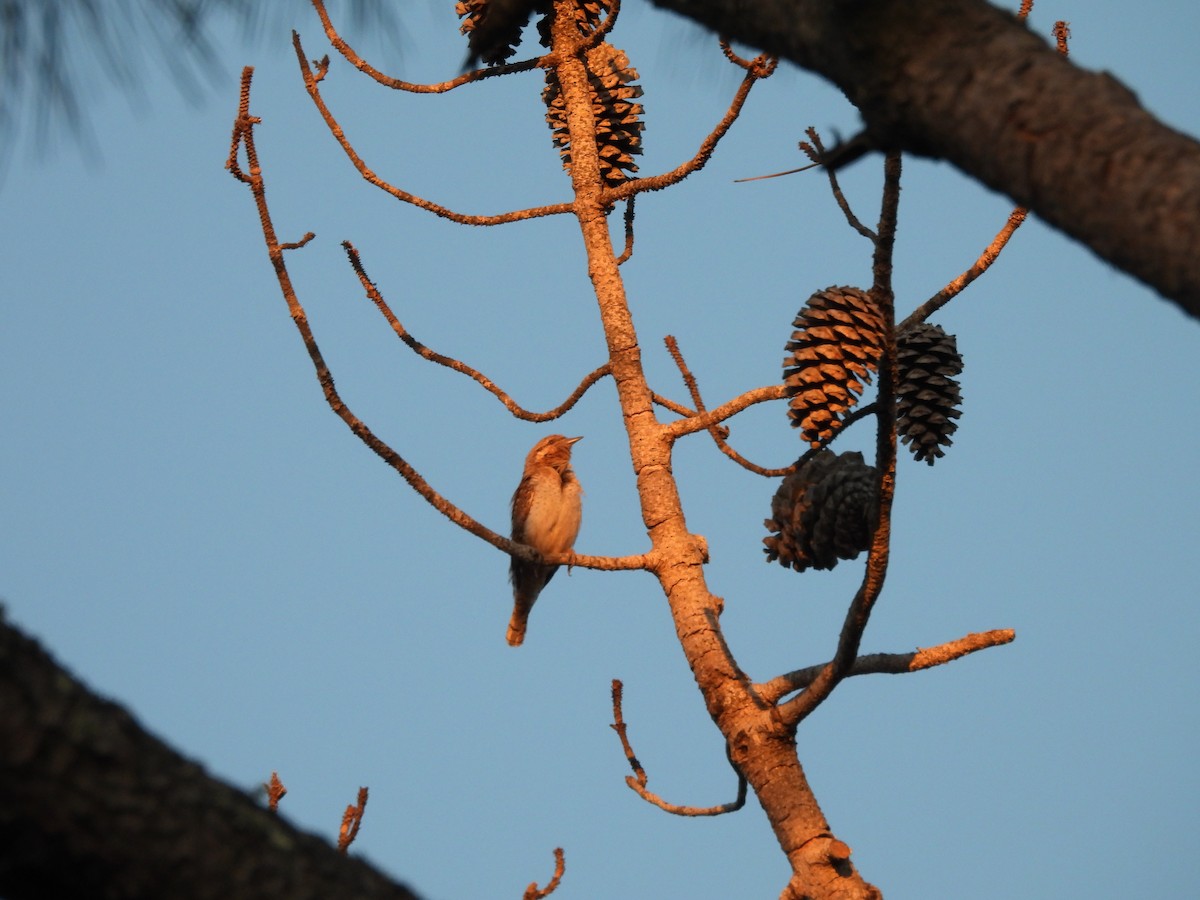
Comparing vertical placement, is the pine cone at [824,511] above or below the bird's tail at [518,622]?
A: below

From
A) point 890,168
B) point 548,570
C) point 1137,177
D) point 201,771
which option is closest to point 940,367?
point 890,168

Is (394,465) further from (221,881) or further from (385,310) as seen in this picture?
(221,881)

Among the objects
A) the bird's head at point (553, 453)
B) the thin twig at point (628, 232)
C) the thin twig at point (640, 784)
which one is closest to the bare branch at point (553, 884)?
the thin twig at point (640, 784)

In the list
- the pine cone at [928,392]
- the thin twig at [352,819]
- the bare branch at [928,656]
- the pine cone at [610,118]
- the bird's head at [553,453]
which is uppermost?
the bird's head at [553,453]

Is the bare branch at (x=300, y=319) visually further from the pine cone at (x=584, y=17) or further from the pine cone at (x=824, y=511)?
the pine cone at (x=584, y=17)

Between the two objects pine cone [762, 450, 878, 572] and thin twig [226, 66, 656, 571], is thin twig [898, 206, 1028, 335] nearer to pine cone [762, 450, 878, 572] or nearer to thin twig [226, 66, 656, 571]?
pine cone [762, 450, 878, 572]

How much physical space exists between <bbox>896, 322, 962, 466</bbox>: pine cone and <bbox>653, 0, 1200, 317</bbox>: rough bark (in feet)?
6.36

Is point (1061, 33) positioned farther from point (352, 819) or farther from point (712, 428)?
point (352, 819)

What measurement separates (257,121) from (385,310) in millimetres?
1334

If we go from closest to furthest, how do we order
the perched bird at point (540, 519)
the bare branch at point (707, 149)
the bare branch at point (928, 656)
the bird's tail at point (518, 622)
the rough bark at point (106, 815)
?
the rough bark at point (106, 815)
the bare branch at point (928, 656)
the bare branch at point (707, 149)
the perched bird at point (540, 519)
the bird's tail at point (518, 622)

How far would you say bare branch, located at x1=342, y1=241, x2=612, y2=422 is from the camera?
4.42 metres

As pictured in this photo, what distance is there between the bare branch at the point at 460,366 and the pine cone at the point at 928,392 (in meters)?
1.07

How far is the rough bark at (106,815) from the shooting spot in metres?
1.14

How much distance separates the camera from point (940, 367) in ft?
11.8
